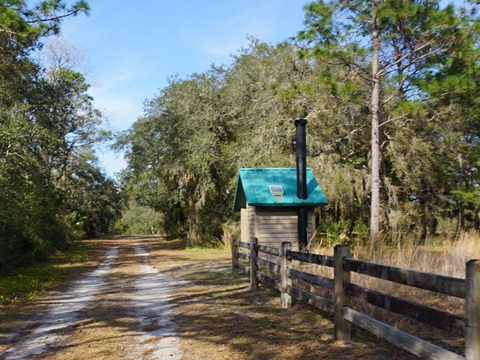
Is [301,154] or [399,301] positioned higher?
[301,154]

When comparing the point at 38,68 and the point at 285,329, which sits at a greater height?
the point at 38,68

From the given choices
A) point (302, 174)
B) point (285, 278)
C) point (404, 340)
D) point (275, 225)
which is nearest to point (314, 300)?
point (285, 278)

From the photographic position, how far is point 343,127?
22.3 m

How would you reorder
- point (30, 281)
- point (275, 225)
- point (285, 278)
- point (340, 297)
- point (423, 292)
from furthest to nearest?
point (275, 225) < point (30, 281) < point (285, 278) < point (423, 292) < point (340, 297)

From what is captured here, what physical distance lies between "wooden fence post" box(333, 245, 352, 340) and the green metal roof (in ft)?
32.6

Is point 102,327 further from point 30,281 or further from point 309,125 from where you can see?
point 309,125

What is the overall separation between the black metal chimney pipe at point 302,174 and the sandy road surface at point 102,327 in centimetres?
519

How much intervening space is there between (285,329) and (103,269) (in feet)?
37.1

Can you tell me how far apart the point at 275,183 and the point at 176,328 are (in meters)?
10.3

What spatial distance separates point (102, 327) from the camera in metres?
7.27

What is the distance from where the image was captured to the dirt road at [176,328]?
5734 mm

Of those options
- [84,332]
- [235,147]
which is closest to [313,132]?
[235,147]

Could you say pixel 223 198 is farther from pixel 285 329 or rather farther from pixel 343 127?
pixel 285 329

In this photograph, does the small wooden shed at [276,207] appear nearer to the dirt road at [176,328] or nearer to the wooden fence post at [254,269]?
the dirt road at [176,328]
